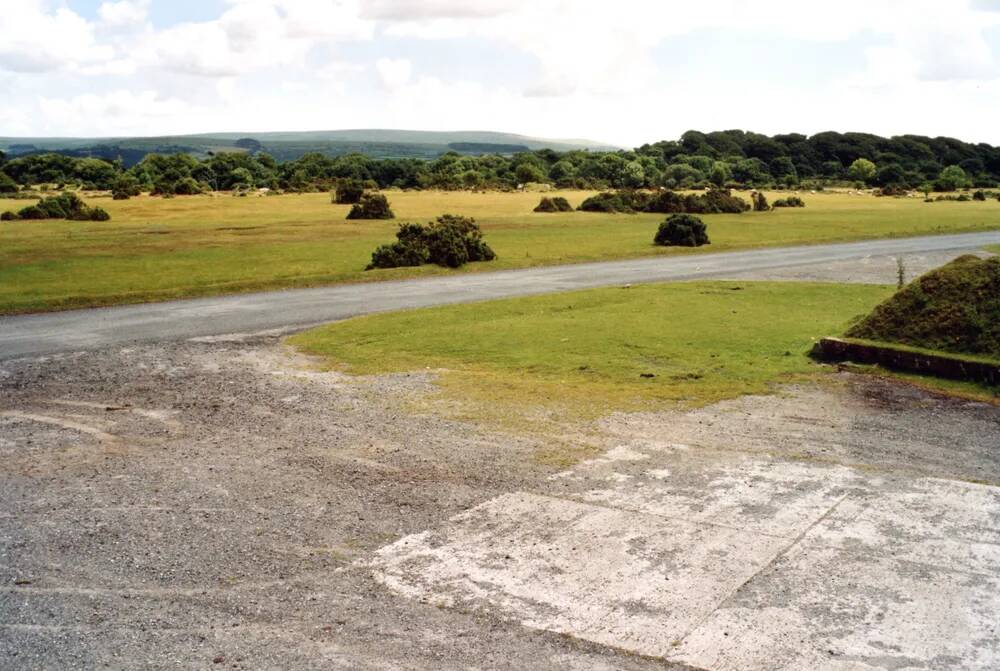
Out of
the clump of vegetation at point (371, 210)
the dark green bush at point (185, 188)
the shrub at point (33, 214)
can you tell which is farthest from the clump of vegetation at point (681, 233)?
the dark green bush at point (185, 188)

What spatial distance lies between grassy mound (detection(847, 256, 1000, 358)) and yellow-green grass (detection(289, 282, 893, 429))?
113 cm

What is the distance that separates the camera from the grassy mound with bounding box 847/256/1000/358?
12.2 meters

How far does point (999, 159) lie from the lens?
123625 mm

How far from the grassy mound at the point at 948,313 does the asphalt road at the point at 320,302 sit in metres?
9.31

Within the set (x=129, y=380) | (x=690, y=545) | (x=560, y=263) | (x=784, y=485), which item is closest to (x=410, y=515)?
(x=690, y=545)

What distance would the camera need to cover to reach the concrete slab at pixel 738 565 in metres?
5.39

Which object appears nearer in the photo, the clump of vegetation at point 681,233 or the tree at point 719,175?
the clump of vegetation at point 681,233

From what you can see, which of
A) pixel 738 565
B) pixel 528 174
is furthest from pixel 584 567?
pixel 528 174

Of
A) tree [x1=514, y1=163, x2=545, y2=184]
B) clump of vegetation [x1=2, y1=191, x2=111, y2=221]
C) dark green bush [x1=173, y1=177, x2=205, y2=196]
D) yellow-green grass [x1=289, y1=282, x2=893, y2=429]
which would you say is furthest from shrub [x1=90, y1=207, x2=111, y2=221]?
tree [x1=514, y1=163, x2=545, y2=184]


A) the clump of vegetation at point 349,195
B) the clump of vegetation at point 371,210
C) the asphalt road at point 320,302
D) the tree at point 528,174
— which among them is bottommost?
the asphalt road at point 320,302

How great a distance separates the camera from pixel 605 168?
323 feet

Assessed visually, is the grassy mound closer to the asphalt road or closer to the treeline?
the asphalt road

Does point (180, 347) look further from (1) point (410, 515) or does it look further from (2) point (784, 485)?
(2) point (784, 485)

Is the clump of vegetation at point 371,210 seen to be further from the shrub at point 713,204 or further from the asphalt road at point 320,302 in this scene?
the asphalt road at point 320,302
